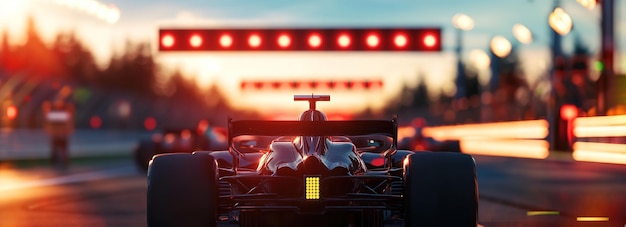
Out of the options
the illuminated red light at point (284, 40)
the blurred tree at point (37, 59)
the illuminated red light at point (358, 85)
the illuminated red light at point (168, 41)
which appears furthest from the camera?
the blurred tree at point (37, 59)

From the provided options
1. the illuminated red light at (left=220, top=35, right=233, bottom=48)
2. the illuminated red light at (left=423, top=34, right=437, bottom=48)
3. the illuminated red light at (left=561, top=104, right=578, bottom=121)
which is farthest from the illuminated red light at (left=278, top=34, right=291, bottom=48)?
the illuminated red light at (left=561, top=104, right=578, bottom=121)

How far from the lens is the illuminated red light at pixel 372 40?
35219mm

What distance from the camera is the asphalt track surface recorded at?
41.4 ft

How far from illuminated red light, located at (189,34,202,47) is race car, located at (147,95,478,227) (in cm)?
2570

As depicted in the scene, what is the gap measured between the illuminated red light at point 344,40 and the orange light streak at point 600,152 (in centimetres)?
772

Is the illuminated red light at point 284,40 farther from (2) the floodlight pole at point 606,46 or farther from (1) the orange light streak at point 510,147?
(2) the floodlight pole at point 606,46

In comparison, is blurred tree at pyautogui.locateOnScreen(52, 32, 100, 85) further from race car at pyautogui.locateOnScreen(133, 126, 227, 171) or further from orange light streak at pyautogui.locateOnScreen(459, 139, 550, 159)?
race car at pyautogui.locateOnScreen(133, 126, 227, 171)

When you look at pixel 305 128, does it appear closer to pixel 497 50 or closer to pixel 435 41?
pixel 435 41

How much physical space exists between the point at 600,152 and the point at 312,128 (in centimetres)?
2179

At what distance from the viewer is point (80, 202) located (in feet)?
53.4

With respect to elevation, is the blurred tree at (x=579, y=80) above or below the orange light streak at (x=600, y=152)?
above

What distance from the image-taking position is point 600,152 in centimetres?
2888

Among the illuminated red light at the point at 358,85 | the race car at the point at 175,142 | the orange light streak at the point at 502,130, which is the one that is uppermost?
the illuminated red light at the point at 358,85

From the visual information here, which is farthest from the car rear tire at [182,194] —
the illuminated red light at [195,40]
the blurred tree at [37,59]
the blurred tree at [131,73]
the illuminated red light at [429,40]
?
the blurred tree at [131,73]
